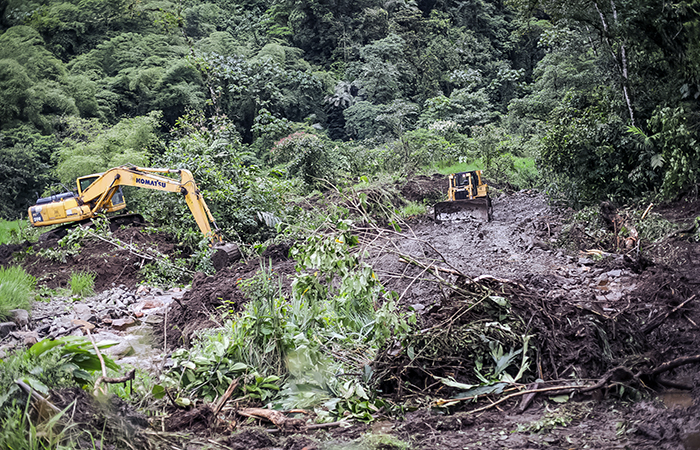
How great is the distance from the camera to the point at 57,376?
2865 mm

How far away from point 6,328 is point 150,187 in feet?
13.4

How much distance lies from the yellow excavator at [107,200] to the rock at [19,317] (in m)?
3.38

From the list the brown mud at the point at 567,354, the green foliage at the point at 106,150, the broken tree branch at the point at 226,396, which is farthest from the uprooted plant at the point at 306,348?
the green foliage at the point at 106,150

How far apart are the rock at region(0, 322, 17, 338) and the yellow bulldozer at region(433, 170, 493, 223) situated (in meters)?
8.58

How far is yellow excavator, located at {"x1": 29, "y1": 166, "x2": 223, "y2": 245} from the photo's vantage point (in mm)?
8836

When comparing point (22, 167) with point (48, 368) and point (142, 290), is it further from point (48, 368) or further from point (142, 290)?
point (48, 368)

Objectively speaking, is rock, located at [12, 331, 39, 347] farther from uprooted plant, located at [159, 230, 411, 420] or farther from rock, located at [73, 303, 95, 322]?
uprooted plant, located at [159, 230, 411, 420]

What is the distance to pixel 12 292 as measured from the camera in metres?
6.12

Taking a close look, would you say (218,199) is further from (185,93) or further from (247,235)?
(185,93)

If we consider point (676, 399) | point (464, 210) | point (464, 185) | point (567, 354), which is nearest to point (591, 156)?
point (464, 210)

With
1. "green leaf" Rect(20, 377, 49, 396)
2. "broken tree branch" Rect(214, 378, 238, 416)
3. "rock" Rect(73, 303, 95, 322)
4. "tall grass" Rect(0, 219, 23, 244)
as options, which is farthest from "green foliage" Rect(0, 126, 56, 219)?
"green leaf" Rect(20, 377, 49, 396)

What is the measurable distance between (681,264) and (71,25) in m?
28.0

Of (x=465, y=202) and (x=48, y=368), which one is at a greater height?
(x=48, y=368)

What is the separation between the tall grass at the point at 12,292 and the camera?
5857mm
